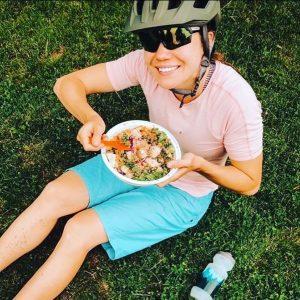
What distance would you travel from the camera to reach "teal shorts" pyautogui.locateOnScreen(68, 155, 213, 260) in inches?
110

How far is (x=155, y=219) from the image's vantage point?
2.85 meters

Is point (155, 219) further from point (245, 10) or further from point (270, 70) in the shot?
point (245, 10)

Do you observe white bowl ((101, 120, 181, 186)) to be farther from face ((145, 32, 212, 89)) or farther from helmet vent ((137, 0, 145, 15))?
helmet vent ((137, 0, 145, 15))

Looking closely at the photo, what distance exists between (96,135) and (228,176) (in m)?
0.73

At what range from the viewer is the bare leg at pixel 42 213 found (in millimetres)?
2889

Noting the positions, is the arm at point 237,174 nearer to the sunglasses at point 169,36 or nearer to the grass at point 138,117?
the sunglasses at point 169,36

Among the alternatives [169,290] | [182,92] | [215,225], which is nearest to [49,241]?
[169,290]

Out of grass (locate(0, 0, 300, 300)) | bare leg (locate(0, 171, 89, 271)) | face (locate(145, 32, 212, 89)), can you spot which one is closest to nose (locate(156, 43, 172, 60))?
face (locate(145, 32, 212, 89))

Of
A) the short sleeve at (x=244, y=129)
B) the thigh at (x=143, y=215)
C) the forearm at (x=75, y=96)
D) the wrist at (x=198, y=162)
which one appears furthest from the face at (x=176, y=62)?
the thigh at (x=143, y=215)

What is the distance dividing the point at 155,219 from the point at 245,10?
103 inches

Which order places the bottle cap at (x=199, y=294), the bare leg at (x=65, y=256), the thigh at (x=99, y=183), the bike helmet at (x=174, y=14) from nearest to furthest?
1. the bike helmet at (x=174, y=14)
2. the bare leg at (x=65, y=256)
3. the thigh at (x=99, y=183)
4. the bottle cap at (x=199, y=294)

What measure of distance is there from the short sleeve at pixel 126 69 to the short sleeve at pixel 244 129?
65 centimetres

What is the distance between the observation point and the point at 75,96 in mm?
2928

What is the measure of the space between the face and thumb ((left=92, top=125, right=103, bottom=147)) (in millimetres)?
414
